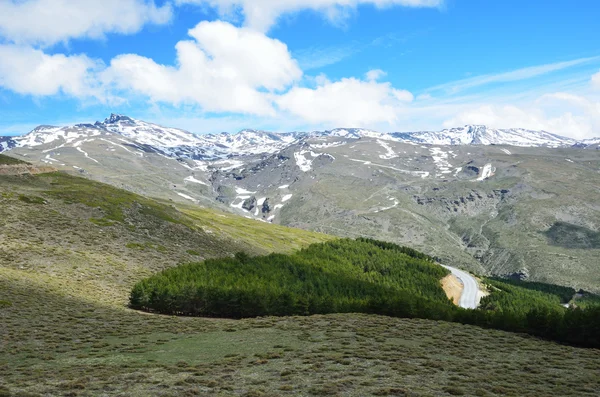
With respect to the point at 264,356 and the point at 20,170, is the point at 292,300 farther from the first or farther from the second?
Answer: the point at 20,170

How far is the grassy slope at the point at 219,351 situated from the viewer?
88.7ft

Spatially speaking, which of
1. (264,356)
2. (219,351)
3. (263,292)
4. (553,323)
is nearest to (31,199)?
(263,292)

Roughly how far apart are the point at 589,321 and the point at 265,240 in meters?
149

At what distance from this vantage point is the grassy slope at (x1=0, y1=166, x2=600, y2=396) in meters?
27.0

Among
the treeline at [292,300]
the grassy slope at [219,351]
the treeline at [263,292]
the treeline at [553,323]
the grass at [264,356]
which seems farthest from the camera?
the treeline at [263,292]

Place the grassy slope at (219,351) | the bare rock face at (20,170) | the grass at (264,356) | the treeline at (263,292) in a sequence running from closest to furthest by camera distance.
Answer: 1. the grass at (264,356)
2. the grassy slope at (219,351)
3. the treeline at (263,292)
4. the bare rock face at (20,170)

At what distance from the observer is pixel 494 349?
43531 millimetres

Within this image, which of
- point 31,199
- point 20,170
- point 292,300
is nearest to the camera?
point 292,300

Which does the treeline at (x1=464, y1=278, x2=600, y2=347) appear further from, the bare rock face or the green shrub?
the bare rock face

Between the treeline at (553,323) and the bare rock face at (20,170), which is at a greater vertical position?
the bare rock face at (20,170)

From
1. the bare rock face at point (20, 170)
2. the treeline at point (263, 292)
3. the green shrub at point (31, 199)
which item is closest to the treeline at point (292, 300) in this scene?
the treeline at point (263, 292)

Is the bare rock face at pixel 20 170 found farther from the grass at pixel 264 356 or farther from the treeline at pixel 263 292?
the grass at pixel 264 356

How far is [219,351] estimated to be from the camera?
1540 inches

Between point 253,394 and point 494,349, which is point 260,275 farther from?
point 253,394
